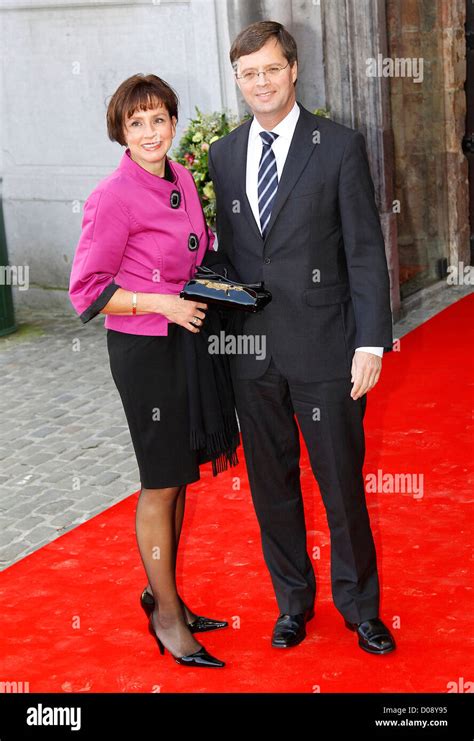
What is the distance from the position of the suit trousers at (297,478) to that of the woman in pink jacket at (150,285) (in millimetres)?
282

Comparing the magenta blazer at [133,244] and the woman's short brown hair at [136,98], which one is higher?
the woman's short brown hair at [136,98]

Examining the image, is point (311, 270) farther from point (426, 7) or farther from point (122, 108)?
point (426, 7)

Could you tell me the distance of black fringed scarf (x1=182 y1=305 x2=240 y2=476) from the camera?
3984 mm

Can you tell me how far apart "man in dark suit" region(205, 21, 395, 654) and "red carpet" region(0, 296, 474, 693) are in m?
0.17

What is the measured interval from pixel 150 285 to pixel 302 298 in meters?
0.53

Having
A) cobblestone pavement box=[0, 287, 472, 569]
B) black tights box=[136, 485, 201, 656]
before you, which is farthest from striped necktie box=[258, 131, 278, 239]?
cobblestone pavement box=[0, 287, 472, 569]

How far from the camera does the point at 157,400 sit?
157 inches

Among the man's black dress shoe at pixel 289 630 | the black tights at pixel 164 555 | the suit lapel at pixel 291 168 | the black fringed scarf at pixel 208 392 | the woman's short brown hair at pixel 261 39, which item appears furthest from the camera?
the man's black dress shoe at pixel 289 630

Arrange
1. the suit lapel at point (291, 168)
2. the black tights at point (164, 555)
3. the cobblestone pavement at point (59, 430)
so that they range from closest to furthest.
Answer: the suit lapel at point (291, 168) < the black tights at point (164, 555) < the cobblestone pavement at point (59, 430)

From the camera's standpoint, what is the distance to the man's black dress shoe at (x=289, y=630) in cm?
427
